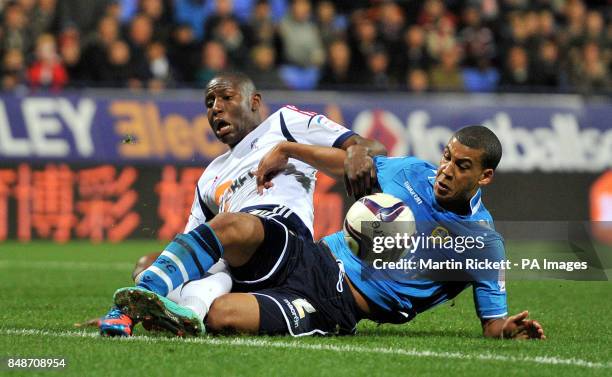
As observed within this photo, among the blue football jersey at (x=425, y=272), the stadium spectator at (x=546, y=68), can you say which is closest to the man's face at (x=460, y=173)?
the blue football jersey at (x=425, y=272)

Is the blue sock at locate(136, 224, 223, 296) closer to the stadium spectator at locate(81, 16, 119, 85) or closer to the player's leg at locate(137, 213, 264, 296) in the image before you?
the player's leg at locate(137, 213, 264, 296)

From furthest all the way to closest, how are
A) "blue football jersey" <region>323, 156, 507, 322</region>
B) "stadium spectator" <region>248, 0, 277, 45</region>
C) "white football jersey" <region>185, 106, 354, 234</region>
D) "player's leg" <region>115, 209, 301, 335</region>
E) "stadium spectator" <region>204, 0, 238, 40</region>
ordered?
"stadium spectator" <region>248, 0, 277, 45</region>
"stadium spectator" <region>204, 0, 238, 40</region>
"white football jersey" <region>185, 106, 354, 234</region>
"blue football jersey" <region>323, 156, 507, 322</region>
"player's leg" <region>115, 209, 301, 335</region>

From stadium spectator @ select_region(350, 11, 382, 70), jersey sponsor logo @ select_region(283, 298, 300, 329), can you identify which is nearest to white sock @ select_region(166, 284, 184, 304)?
jersey sponsor logo @ select_region(283, 298, 300, 329)

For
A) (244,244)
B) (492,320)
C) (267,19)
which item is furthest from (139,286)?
(267,19)

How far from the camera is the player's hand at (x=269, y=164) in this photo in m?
6.65

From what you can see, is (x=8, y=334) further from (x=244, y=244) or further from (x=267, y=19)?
(x=267, y=19)

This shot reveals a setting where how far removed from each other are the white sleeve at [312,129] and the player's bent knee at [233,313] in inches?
45.5

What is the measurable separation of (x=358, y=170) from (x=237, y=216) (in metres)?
0.68

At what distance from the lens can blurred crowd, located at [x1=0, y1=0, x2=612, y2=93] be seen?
1519 centimetres

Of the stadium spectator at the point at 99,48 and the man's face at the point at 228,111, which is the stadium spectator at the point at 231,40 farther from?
the man's face at the point at 228,111

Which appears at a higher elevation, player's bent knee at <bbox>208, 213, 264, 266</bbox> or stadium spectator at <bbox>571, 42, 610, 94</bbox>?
stadium spectator at <bbox>571, 42, 610, 94</bbox>

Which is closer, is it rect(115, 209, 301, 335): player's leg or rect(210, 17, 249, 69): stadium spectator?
rect(115, 209, 301, 335): player's leg

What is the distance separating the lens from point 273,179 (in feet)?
22.7

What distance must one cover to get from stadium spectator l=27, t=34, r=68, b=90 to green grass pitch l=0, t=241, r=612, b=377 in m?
6.41
